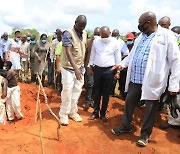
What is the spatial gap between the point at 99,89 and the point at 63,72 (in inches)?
36.0

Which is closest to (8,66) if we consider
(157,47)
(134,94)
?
(134,94)

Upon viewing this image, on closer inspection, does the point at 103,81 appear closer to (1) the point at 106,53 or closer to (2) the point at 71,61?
(1) the point at 106,53

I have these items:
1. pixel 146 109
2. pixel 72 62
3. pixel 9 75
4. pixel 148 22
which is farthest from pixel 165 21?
pixel 9 75

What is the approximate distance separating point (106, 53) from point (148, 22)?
1296 mm

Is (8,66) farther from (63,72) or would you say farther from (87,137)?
(87,137)

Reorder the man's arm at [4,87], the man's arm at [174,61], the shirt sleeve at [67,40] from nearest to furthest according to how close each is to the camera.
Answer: the man's arm at [174,61]
the shirt sleeve at [67,40]
the man's arm at [4,87]

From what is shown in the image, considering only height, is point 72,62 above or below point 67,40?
below

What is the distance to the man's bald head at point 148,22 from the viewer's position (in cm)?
420

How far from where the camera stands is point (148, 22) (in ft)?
13.8

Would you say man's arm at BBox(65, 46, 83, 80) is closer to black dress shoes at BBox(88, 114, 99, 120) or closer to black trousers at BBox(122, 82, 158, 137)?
black trousers at BBox(122, 82, 158, 137)

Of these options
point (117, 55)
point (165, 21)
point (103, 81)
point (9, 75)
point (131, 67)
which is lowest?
point (9, 75)

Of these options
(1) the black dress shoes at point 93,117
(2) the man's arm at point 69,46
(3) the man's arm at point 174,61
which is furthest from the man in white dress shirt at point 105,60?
(3) the man's arm at point 174,61

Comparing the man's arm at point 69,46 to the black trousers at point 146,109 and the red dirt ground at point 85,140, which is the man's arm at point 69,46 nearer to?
the black trousers at point 146,109

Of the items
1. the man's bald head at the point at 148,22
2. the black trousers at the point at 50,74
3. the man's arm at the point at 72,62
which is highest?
the man's bald head at the point at 148,22
